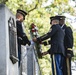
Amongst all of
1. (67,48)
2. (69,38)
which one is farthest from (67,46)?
(69,38)

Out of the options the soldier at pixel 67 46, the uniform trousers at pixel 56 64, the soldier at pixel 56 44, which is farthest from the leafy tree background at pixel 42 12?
the uniform trousers at pixel 56 64

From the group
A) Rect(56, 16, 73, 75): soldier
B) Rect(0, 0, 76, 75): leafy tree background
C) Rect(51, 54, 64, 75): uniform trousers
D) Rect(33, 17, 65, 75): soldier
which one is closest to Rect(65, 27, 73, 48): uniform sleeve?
Rect(56, 16, 73, 75): soldier

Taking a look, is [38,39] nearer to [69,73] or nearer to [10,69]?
[69,73]

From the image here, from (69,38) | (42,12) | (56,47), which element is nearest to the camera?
(56,47)

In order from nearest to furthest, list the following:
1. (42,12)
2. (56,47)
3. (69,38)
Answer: (56,47)
(69,38)
(42,12)

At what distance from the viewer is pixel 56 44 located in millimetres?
9156

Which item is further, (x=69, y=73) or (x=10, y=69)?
(x=69, y=73)

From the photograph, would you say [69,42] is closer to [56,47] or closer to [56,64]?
[56,47]

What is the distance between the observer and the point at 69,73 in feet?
31.2

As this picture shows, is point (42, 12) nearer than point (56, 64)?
No

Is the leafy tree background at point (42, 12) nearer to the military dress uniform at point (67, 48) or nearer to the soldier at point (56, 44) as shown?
the military dress uniform at point (67, 48)

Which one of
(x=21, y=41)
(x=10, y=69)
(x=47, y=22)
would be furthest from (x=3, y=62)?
(x=47, y=22)

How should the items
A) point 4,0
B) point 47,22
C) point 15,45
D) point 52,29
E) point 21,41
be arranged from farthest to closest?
point 47,22, point 4,0, point 52,29, point 21,41, point 15,45

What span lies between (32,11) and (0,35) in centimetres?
1342
